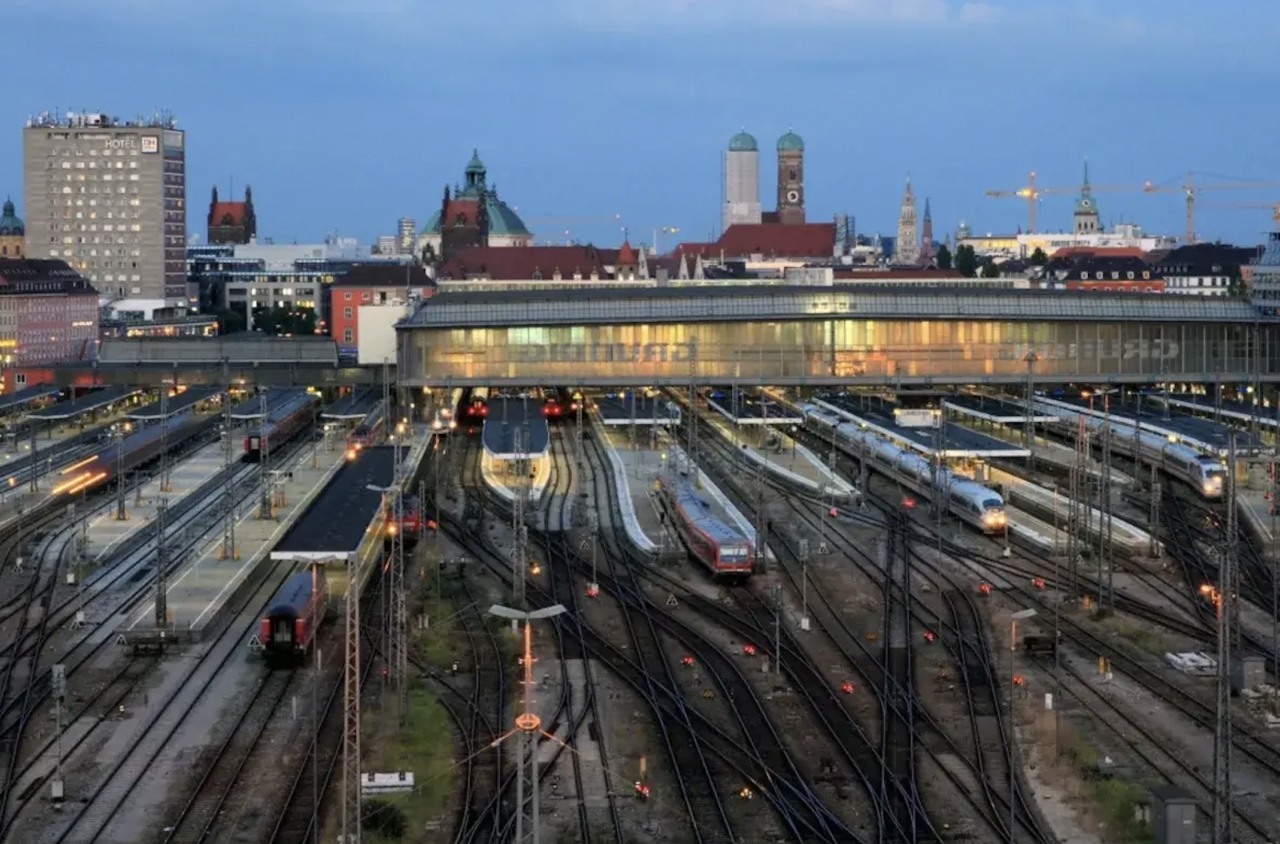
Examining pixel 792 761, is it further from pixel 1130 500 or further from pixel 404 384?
pixel 404 384

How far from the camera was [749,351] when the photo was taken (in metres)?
77.1

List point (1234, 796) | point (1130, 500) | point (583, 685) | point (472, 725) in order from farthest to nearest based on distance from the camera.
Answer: point (1130, 500), point (583, 685), point (472, 725), point (1234, 796)

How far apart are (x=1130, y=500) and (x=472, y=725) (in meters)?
30.1

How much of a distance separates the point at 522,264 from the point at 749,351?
71.1 m

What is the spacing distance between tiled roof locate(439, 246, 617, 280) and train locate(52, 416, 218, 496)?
3009 inches

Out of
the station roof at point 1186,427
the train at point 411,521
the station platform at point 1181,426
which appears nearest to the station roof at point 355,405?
the station platform at point 1181,426

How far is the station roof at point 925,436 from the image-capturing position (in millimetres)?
54844

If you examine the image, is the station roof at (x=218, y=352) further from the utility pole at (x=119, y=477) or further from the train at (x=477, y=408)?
the utility pole at (x=119, y=477)

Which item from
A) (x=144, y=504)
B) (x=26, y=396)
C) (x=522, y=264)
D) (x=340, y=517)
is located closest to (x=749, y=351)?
(x=26, y=396)

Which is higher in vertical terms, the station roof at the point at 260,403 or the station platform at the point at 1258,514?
the station roof at the point at 260,403

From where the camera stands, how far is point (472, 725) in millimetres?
28266

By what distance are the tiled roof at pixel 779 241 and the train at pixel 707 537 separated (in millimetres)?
125167

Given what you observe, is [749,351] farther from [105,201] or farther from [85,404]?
[105,201]

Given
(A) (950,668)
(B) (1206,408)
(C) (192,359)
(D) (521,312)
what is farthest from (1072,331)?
(A) (950,668)
